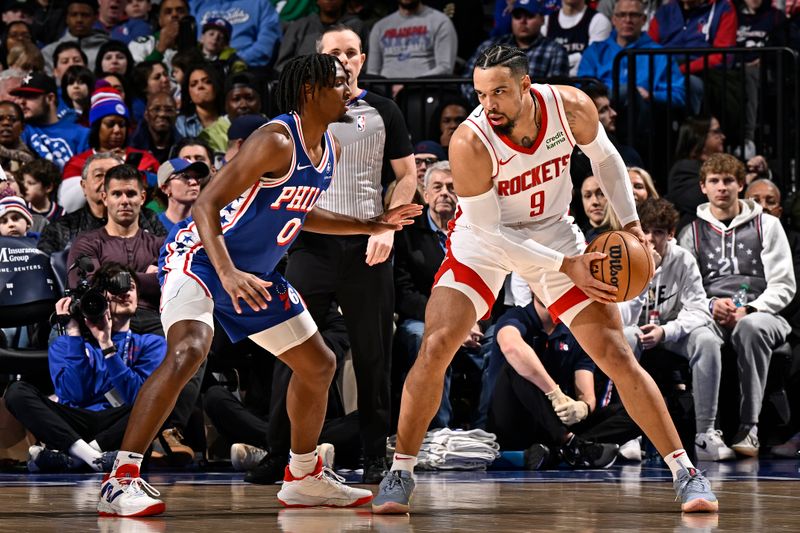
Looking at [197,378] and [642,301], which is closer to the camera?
[197,378]

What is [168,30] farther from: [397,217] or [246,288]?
[246,288]

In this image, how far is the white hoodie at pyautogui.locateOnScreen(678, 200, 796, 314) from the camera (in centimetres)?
795

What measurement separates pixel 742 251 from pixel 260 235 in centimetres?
413

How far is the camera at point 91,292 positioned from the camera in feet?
22.4

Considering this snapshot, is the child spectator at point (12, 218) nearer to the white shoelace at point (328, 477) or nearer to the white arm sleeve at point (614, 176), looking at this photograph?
the white shoelace at point (328, 477)

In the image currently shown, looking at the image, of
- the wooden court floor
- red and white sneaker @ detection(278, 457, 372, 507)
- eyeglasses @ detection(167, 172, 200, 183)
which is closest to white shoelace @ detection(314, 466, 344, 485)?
red and white sneaker @ detection(278, 457, 372, 507)

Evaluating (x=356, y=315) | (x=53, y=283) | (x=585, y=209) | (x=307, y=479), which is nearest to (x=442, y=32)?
(x=585, y=209)

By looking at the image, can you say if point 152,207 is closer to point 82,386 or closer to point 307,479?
point 82,386

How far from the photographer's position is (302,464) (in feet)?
16.7

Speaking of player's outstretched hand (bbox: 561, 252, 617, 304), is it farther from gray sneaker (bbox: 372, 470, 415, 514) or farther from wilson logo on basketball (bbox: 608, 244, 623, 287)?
gray sneaker (bbox: 372, 470, 415, 514)

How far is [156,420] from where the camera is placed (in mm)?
4492

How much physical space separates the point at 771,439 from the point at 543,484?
257 cm

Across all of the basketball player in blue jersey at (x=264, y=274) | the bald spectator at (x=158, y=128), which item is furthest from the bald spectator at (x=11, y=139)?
the basketball player in blue jersey at (x=264, y=274)

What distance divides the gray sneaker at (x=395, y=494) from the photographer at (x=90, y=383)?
8.30 ft
